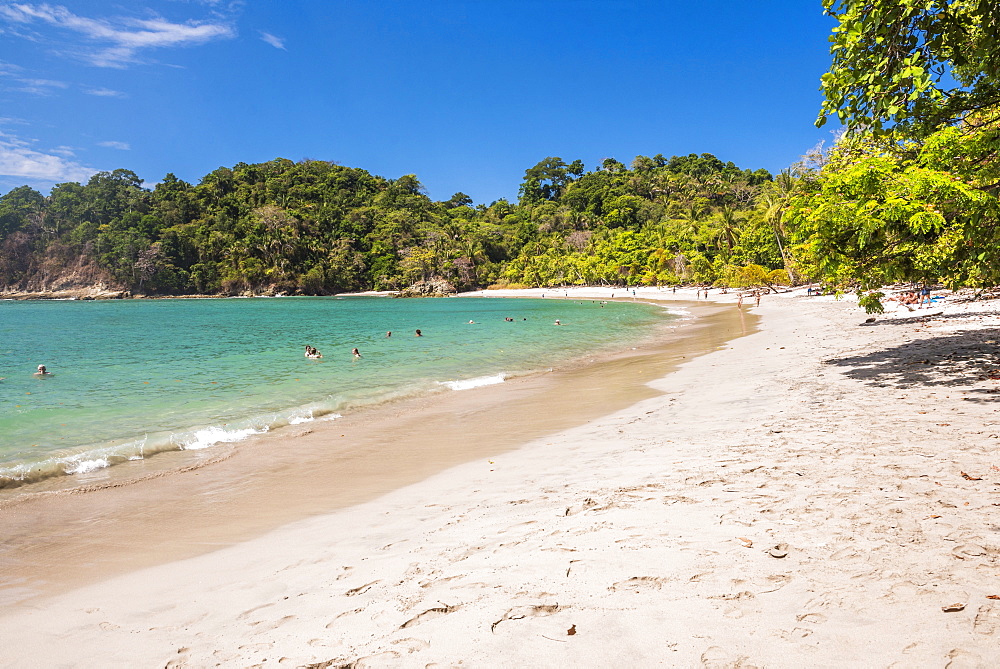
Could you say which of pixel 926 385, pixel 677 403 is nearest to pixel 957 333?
pixel 926 385

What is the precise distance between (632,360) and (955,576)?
15631mm

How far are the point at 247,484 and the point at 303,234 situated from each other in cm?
13297

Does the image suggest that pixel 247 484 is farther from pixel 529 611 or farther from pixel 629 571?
pixel 629 571

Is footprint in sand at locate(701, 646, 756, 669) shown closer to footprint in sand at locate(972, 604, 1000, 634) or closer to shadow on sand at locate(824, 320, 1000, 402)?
footprint in sand at locate(972, 604, 1000, 634)

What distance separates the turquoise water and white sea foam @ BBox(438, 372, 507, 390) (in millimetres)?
60

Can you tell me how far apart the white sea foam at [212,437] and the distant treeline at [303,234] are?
291 feet

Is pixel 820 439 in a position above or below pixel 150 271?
below

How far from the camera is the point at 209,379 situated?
16953 millimetres

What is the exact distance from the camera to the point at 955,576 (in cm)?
313

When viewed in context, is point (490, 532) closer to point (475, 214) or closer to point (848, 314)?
point (848, 314)

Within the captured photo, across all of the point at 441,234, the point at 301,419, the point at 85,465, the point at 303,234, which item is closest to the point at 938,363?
the point at 301,419

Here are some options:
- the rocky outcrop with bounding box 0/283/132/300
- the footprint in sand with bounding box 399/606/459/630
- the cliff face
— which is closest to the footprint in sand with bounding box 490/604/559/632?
the footprint in sand with bounding box 399/606/459/630

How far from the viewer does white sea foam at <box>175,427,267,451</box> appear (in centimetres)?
973

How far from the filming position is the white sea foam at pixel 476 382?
49.7ft
